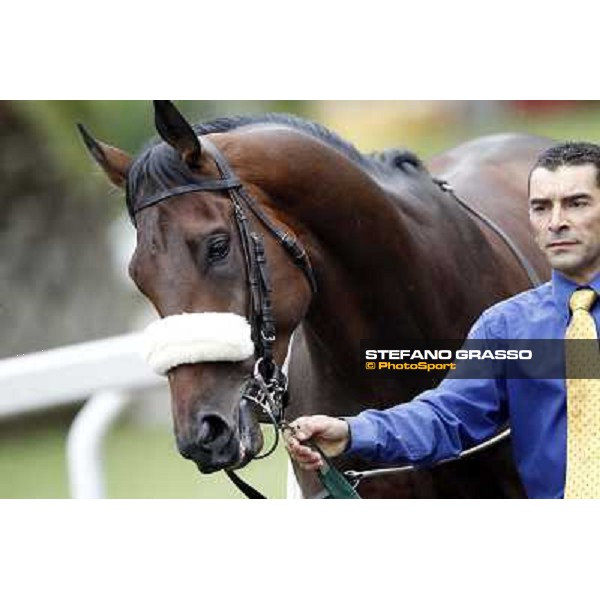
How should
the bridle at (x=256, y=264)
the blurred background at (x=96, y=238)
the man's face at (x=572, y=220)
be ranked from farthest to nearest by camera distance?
the blurred background at (x=96, y=238), the man's face at (x=572, y=220), the bridle at (x=256, y=264)

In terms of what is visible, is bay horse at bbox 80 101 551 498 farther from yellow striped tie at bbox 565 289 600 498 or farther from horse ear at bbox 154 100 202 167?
yellow striped tie at bbox 565 289 600 498

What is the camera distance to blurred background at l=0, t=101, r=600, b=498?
3.52 m

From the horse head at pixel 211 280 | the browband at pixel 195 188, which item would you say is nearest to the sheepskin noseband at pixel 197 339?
the horse head at pixel 211 280

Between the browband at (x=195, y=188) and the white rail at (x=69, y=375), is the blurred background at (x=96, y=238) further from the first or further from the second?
the browband at (x=195, y=188)

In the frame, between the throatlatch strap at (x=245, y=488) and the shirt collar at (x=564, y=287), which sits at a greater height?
the shirt collar at (x=564, y=287)

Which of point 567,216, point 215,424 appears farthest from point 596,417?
point 215,424

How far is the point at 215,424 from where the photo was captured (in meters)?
3.00

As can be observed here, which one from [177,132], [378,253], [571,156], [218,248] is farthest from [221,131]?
[571,156]

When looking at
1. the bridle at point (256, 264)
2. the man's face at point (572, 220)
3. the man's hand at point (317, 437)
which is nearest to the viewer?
the man's hand at point (317, 437)

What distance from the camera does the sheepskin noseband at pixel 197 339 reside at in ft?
9.80

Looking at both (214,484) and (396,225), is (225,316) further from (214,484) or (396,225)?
(214,484)

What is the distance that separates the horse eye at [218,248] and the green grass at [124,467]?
607 mm

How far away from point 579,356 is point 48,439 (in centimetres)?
140

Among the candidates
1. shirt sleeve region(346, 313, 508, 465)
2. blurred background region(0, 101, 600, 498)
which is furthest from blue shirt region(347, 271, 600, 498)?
blurred background region(0, 101, 600, 498)
